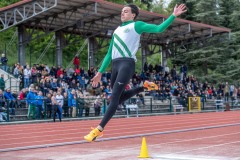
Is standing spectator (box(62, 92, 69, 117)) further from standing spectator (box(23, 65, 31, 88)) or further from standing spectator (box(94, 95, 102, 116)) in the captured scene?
standing spectator (box(23, 65, 31, 88))

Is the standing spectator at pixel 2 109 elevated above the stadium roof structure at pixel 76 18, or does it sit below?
below

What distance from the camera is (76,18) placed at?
3359 cm

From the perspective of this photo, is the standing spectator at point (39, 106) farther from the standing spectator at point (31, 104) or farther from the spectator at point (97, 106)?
the spectator at point (97, 106)

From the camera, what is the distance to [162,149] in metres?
9.57

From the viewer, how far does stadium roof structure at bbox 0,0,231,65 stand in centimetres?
2909

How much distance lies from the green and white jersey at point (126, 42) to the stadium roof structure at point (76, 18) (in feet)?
64.9

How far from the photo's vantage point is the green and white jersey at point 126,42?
24.6 ft

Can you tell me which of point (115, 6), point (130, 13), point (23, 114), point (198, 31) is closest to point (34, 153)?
point (130, 13)

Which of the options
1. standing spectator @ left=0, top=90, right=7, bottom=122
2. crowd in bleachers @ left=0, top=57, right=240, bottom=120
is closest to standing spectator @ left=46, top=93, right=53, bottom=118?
crowd in bleachers @ left=0, top=57, right=240, bottom=120

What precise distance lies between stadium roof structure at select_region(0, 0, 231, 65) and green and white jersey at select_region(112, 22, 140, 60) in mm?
19774

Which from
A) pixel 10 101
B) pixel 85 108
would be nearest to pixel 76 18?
pixel 85 108

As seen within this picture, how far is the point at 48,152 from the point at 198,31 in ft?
114

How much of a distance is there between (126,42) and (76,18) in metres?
26.5

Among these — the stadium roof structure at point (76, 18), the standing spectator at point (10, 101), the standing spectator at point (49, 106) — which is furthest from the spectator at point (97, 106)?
the stadium roof structure at point (76, 18)
